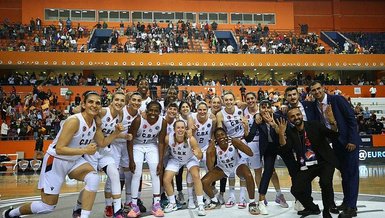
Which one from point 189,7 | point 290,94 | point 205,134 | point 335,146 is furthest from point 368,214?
point 189,7

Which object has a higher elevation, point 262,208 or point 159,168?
point 159,168

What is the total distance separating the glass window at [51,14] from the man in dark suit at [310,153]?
32.9 meters

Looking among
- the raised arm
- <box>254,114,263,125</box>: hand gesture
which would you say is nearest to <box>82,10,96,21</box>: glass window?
the raised arm

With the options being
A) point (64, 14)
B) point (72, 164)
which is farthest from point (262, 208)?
point (64, 14)

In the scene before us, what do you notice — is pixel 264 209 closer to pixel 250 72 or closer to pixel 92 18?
pixel 250 72

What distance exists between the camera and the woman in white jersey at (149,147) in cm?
638

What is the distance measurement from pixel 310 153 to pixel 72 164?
353cm

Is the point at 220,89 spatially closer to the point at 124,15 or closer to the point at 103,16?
the point at 124,15

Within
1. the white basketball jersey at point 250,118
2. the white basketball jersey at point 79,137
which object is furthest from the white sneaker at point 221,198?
the white basketball jersey at point 79,137

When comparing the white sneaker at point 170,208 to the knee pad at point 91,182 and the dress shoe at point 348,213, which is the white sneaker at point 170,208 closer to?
the knee pad at point 91,182

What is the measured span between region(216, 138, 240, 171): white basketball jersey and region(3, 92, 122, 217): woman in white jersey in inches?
101

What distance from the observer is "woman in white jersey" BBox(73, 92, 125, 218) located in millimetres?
5949

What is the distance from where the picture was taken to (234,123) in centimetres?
732

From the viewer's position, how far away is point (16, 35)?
2886 cm
